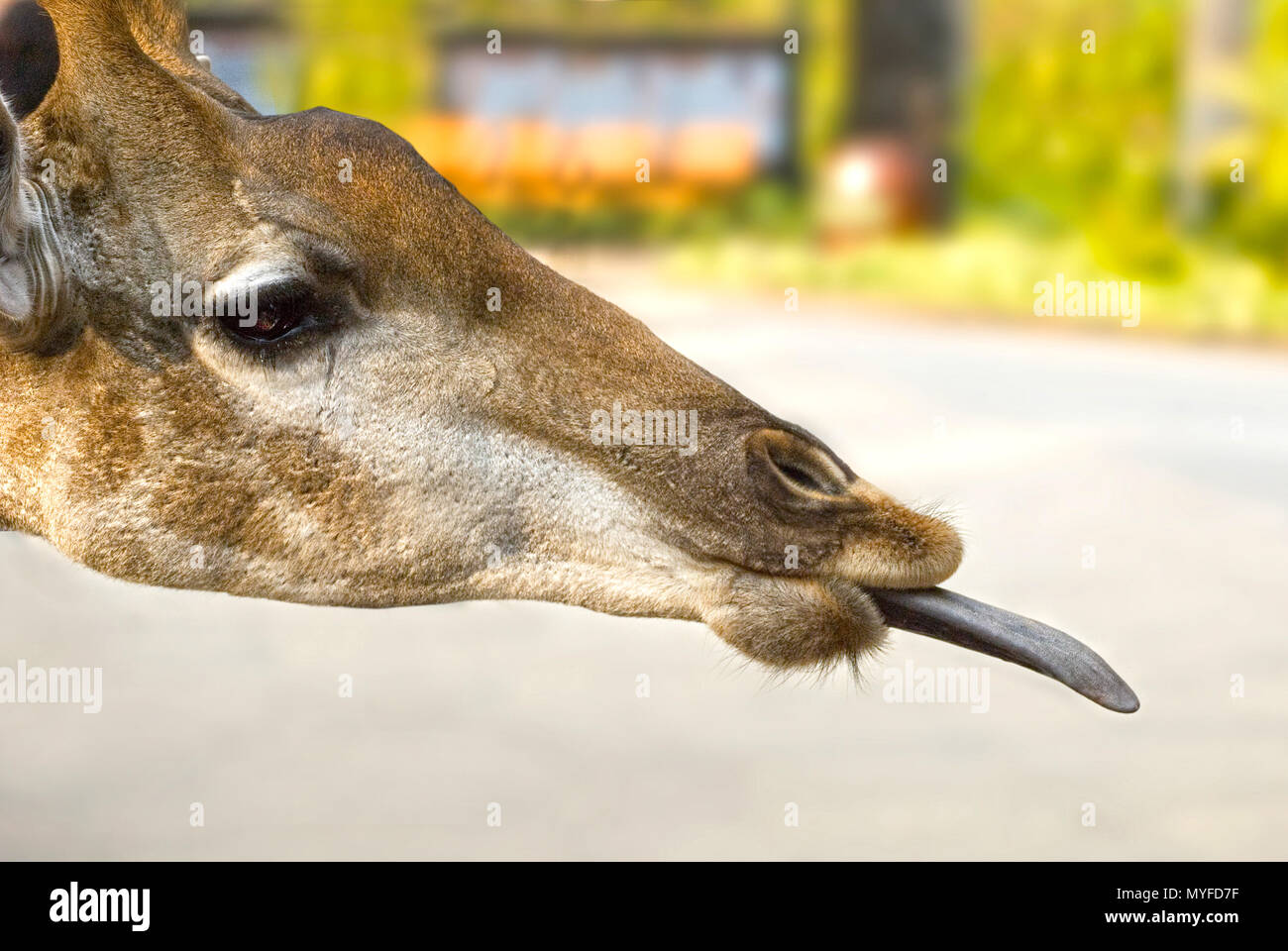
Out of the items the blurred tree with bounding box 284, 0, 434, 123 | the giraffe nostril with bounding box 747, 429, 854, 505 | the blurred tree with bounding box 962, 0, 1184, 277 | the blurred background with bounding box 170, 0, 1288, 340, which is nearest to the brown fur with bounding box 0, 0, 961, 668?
the giraffe nostril with bounding box 747, 429, 854, 505

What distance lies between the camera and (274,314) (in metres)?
1.80

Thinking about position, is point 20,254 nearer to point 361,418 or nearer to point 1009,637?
point 361,418

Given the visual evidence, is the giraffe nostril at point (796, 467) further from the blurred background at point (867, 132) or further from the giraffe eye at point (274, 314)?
the blurred background at point (867, 132)

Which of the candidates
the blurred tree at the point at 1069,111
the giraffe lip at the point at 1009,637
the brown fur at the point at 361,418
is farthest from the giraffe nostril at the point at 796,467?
the blurred tree at the point at 1069,111

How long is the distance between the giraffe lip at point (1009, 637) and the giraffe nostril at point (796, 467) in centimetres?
14

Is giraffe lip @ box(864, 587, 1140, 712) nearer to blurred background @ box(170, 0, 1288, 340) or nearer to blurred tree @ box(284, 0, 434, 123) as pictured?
blurred background @ box(170, 0, 1288, 340)

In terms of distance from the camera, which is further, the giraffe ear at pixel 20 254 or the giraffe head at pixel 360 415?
the giraffe head at pixel 360 415

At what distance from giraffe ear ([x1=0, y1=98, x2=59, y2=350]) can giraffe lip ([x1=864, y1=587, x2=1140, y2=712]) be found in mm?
1078

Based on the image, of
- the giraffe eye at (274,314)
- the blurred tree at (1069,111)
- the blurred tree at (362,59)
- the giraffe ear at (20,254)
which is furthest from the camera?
the blurred tree at (1069,111)

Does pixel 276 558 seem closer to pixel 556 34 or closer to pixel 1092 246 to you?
pixel 556 34

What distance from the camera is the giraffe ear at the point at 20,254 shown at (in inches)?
65.9

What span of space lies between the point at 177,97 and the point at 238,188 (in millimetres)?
154

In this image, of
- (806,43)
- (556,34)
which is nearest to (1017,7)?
(806,43)

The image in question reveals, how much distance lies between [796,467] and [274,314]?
2.26ft
